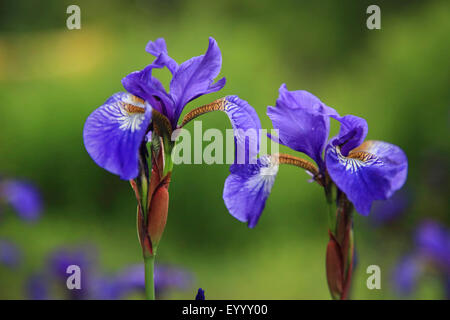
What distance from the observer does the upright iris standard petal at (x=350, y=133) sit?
68 cm

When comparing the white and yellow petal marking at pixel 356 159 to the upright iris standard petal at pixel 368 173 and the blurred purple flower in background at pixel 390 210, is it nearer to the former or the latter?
the upright iris standard petal at pixel 368 173

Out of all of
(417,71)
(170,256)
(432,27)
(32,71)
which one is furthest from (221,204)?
(32,71)

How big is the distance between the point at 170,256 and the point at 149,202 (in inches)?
102

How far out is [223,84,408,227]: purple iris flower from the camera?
2.01 ft

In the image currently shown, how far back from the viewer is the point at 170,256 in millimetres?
3178

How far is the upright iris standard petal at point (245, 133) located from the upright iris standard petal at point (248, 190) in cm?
2

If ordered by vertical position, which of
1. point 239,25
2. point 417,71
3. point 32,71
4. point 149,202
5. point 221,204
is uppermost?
point 239,25

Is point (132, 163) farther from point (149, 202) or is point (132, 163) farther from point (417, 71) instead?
point (417, 71)

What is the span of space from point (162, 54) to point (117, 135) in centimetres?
14

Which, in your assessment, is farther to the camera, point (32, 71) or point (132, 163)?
point (32, 71)

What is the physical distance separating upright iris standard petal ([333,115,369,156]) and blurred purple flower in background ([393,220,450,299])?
2.79 ft

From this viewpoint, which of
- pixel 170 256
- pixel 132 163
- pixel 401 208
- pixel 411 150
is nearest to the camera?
pixel 132 163

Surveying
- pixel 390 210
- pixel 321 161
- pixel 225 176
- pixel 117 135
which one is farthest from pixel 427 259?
pixel 225 176

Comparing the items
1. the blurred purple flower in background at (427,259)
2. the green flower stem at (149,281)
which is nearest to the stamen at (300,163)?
the green flower stem at (149,281)
